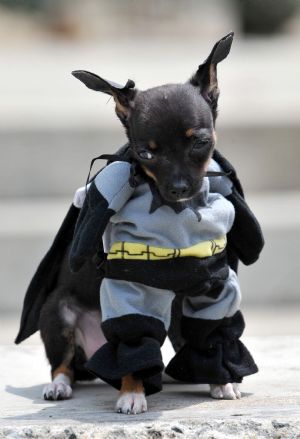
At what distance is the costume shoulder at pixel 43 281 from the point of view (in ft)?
12.6

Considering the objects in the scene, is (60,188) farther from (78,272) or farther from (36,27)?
(36,27)

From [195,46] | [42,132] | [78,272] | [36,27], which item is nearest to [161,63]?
[195,46]

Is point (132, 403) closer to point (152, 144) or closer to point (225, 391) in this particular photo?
point (225, 391)

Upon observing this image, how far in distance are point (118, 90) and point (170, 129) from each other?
0.71 feet

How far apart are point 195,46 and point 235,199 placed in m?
9.85

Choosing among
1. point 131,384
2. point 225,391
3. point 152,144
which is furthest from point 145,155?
point 225,391

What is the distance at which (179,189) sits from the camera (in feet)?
10.5

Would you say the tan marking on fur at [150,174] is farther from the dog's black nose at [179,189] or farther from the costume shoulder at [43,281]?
the costume shoulder at [43,281]

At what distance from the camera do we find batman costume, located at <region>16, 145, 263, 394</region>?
3.31m

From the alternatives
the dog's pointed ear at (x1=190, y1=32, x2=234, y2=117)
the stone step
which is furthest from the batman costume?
the stone step

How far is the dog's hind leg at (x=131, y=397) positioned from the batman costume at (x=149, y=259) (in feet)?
0.09

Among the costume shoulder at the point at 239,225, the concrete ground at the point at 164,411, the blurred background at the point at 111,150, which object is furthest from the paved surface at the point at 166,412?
the blurred background at the point at 111,150

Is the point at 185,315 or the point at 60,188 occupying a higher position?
the point at 185,315

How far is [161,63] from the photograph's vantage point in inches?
448
